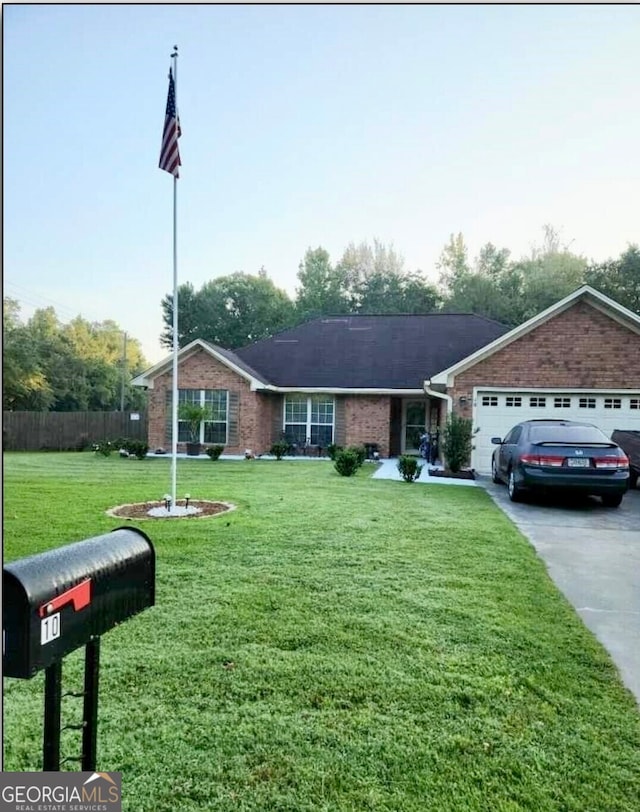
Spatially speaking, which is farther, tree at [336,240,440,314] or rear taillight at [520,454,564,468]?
tree at [336,240,440,314]

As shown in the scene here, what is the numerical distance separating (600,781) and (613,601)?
234cm

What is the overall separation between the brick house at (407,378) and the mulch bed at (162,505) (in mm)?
6871

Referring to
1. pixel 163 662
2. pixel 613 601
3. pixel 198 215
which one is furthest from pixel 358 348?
pixel 163 662

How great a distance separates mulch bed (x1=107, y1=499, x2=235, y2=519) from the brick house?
22.5 feet

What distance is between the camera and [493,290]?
101 feet

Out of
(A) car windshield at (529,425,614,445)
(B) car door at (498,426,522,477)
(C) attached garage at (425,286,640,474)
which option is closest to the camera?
(A) car windshield at (529,425,614,445)

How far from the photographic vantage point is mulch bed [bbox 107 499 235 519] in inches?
256

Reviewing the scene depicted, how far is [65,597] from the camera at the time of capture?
124 centimetres

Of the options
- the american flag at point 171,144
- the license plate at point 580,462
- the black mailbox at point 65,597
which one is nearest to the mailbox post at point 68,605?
the black mailbox at point 65,597

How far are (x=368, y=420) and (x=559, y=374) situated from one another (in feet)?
19.4

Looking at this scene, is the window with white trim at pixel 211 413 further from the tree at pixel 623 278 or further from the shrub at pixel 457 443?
the tree at pixel 623 278

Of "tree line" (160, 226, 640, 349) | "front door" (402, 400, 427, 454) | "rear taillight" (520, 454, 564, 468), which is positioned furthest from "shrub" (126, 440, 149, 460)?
"tree line" (160, 226, 640, 349)

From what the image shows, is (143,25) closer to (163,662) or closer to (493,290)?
(163,662)

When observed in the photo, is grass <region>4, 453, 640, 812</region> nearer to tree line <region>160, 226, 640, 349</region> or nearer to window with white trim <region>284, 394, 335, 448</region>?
window with white trim <region>284, 394, 335, 448</region>
